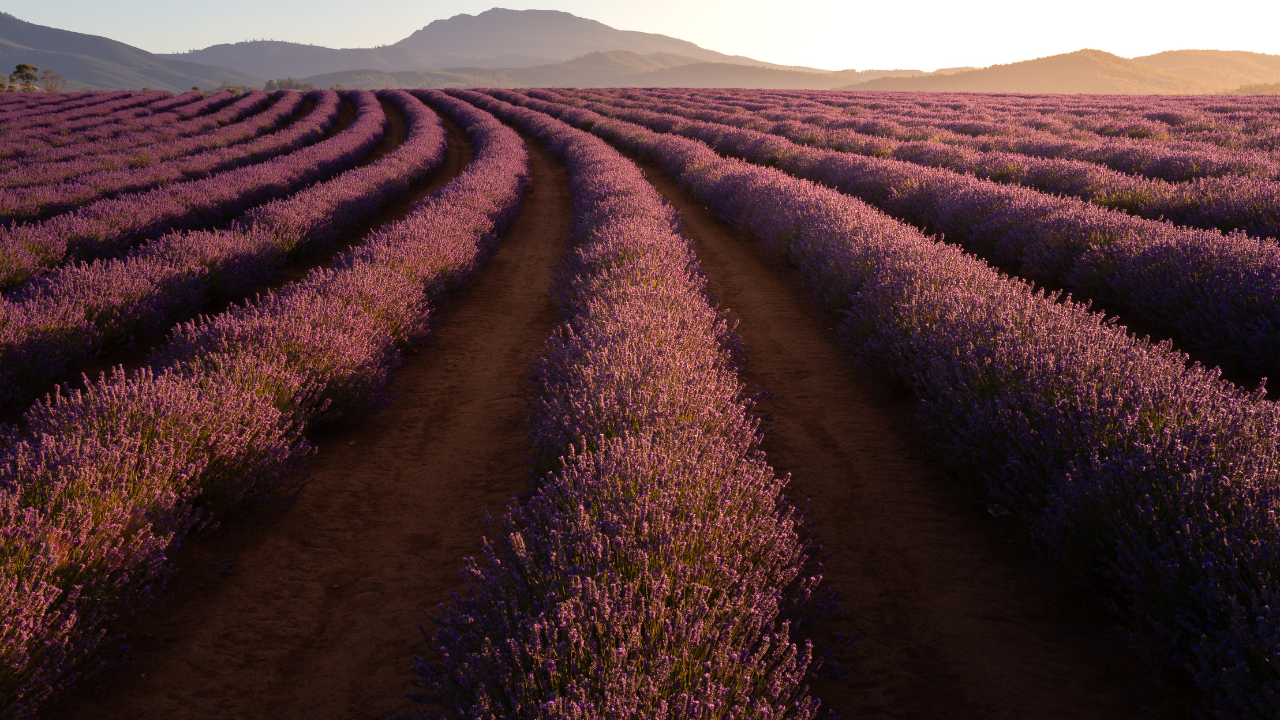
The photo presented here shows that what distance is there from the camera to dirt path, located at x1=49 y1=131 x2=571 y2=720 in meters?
2.24

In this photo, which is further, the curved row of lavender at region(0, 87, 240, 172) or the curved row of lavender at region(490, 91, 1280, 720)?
the curved row of lavender at region(0, 87, 240, 172)

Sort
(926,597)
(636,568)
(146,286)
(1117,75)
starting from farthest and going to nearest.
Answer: (1117,75) → (146,286) → (926,597) → (636,568)

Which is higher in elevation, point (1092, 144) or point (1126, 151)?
point (1092, 144)

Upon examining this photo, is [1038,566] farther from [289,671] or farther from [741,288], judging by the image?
[741,288]

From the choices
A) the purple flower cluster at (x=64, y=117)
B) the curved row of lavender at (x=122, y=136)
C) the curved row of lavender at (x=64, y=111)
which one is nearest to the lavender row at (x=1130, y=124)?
the curved row of lavender at (x=122, y=136)

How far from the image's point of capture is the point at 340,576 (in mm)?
2867

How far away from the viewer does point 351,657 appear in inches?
95.2

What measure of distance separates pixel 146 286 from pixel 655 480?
525 cm

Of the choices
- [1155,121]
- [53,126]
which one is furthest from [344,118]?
[1155,121]

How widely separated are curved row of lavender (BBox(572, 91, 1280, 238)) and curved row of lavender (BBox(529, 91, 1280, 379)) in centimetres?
83

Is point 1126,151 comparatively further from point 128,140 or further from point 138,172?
point 128,140

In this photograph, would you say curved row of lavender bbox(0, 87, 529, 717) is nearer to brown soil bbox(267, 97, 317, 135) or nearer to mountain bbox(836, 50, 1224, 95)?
brown soil bbox(267, 97, 317, 135)

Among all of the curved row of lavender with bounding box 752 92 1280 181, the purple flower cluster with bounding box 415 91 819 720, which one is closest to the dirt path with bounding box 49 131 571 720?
the purple flower cluster with bounding box 415 91 819 720

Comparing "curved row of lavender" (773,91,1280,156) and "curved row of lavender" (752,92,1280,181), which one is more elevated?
"curved row of lavender" (773,91,1280,156)
